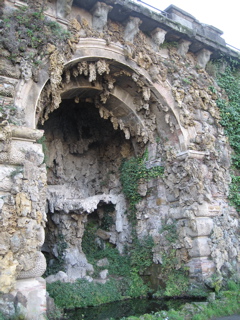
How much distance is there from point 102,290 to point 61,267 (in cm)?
100

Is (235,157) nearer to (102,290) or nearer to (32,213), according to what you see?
(102,290)

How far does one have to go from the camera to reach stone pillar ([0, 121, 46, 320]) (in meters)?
3.89

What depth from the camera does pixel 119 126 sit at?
7.69 m

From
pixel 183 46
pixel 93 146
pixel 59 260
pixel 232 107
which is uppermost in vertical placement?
pixel 183 46

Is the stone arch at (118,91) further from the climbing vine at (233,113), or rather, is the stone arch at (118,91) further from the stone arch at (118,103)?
the climbing vine at (233,113)

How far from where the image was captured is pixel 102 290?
6.36m

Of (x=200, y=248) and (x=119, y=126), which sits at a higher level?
(x=119, y=126)

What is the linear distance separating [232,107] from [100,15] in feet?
12.4

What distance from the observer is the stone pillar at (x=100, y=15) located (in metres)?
6.00

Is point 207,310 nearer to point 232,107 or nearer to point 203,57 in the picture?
point 232,107

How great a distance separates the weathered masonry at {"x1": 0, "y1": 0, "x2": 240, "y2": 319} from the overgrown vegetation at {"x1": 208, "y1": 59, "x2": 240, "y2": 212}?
0.72ft

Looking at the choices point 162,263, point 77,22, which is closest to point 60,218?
point 162,263

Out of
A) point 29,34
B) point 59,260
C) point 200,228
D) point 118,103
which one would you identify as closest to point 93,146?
point 118,103

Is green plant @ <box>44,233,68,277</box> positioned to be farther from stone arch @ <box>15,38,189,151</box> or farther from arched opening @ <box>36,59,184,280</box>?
stone arch @ <box>15,38,189,151</box>
